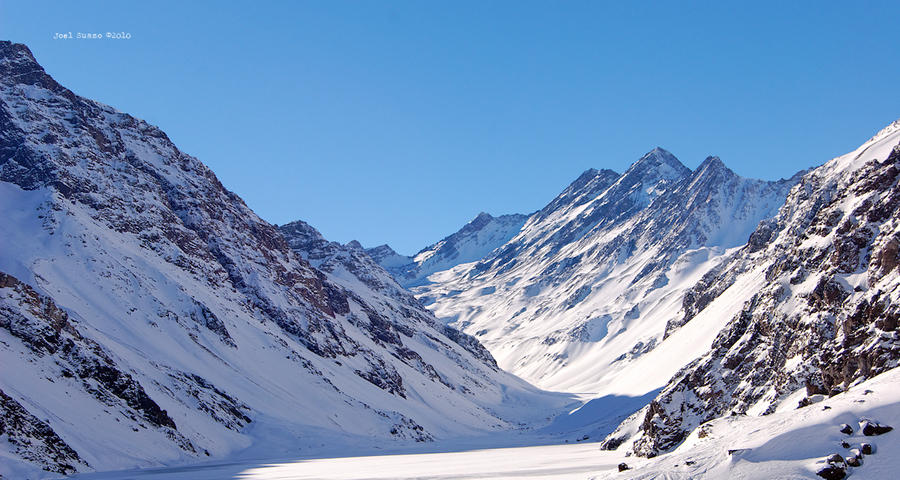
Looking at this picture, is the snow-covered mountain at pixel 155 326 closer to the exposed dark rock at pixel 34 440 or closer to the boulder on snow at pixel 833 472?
the exposed dark rock at pixel 34 440

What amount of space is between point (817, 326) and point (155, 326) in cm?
9055

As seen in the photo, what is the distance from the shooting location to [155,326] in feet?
345

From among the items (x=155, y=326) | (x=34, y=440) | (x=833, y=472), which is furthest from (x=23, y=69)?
(x=833, y=472)

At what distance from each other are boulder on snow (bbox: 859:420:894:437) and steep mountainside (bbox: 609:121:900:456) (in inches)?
388

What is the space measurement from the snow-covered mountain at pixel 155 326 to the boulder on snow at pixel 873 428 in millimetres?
53573

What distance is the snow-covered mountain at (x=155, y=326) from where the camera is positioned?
7100 cm

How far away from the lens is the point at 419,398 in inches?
6068

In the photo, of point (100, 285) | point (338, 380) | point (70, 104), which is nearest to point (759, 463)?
point (100, 285)

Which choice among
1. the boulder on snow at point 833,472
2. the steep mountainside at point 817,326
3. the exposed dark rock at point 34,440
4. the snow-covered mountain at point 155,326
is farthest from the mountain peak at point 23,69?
the boulder on snow at point 833,472

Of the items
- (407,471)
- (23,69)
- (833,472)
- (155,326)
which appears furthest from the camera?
(23,69)

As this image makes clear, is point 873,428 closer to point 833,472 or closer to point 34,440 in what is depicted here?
point 833,472

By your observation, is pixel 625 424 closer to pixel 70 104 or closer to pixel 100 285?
pixel 100 285

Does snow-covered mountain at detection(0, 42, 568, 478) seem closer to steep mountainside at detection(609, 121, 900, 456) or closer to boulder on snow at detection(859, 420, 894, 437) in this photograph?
steep mountainside at detection(609, 121, 900, 456)

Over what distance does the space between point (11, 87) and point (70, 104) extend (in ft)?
35.7
